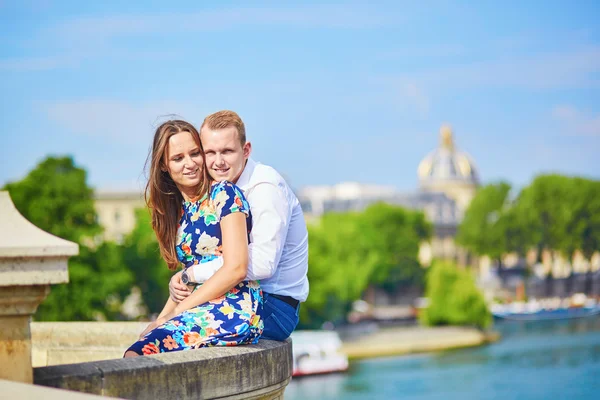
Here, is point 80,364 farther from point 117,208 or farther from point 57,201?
point 117,208

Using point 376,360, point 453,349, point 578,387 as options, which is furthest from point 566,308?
point 578,387

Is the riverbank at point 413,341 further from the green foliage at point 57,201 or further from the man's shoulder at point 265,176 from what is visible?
the man's shoulder at point 265,176

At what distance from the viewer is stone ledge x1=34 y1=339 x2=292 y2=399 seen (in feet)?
12.5

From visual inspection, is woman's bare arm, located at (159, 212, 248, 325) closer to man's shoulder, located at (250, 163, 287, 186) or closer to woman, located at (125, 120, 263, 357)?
woman, located at (125, 120, 263, 357)

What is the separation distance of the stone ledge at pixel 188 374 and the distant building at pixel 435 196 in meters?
77.1

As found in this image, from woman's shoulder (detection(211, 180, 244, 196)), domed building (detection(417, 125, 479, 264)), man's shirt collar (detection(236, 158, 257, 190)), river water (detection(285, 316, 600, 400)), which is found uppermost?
domed building (detection(417, 125, 479, 264))

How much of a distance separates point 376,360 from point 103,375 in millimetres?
45130

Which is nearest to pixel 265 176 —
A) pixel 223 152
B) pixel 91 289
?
pixel 223 152

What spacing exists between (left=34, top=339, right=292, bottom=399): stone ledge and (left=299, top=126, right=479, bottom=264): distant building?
7706 cm

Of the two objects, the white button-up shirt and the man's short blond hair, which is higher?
the man's short blond hair

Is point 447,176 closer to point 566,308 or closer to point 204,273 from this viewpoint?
point 566,308

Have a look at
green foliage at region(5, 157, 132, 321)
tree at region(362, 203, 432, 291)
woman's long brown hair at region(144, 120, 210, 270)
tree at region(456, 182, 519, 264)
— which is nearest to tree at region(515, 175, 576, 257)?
tree at region(456, 182, 519, 264)

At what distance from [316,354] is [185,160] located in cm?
3861

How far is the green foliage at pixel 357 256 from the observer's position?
49.2 m
